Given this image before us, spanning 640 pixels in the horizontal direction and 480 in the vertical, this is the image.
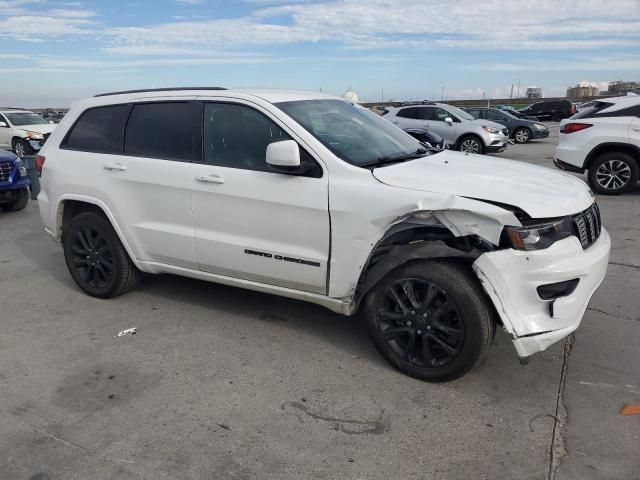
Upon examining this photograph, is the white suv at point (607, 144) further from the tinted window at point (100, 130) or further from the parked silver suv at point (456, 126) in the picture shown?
the tinted window at point (100, 130)

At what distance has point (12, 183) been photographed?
9.03 metres

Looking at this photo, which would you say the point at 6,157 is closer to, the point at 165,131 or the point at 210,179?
the point at 165,131

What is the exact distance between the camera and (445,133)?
16.8 meters

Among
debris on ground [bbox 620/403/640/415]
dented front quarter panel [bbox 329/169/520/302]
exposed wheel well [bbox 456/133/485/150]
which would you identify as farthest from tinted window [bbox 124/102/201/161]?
exposed wheel well [bbox 456/133/485/150]

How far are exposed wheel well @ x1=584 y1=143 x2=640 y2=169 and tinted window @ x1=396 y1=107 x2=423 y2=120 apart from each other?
8.33 metres

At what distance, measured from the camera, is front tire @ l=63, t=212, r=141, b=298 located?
4707 mm

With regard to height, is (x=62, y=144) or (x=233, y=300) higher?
(x=62, y=144)

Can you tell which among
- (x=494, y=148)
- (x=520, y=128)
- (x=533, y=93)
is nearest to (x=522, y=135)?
(x=520, y=128)

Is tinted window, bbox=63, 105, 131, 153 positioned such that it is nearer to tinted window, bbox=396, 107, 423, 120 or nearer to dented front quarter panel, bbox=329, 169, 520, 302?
dented front quarter panel, bbox=329, 169, 520, 302

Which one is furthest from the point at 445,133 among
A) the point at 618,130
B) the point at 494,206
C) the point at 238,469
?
the point at 238,469

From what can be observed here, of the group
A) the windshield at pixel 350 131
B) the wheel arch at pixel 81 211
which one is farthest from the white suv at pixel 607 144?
the wheel arch at pixel 81 211

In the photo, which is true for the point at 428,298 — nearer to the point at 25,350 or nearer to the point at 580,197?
the point at 580,197

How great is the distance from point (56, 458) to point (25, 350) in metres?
1.52

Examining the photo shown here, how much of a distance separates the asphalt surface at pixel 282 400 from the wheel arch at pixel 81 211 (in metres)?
0.61
